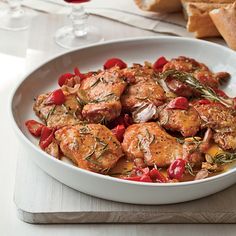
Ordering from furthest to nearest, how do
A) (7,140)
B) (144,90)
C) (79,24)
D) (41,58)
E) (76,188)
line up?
1. (79,24)
2. (41,58)
3. (7,140)
4. (144,90)
5. (76,188)

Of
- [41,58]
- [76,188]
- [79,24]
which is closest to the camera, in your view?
[76,188]

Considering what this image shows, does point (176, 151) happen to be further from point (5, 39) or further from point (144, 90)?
point (5, 39)

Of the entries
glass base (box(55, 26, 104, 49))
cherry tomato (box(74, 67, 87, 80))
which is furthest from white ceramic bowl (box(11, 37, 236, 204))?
glass base (box(55, 26, 104, 49))

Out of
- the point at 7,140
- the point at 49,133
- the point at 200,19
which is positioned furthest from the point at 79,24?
the point at 49,133

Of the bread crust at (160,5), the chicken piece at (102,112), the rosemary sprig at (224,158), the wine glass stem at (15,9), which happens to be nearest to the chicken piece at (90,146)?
the chicken piece at (102,112)

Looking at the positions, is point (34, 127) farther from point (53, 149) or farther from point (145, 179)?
point (145, 179)

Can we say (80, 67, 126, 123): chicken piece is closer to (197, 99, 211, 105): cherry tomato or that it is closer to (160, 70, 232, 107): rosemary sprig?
(160, 70, 232, 107): rosemary sprig
